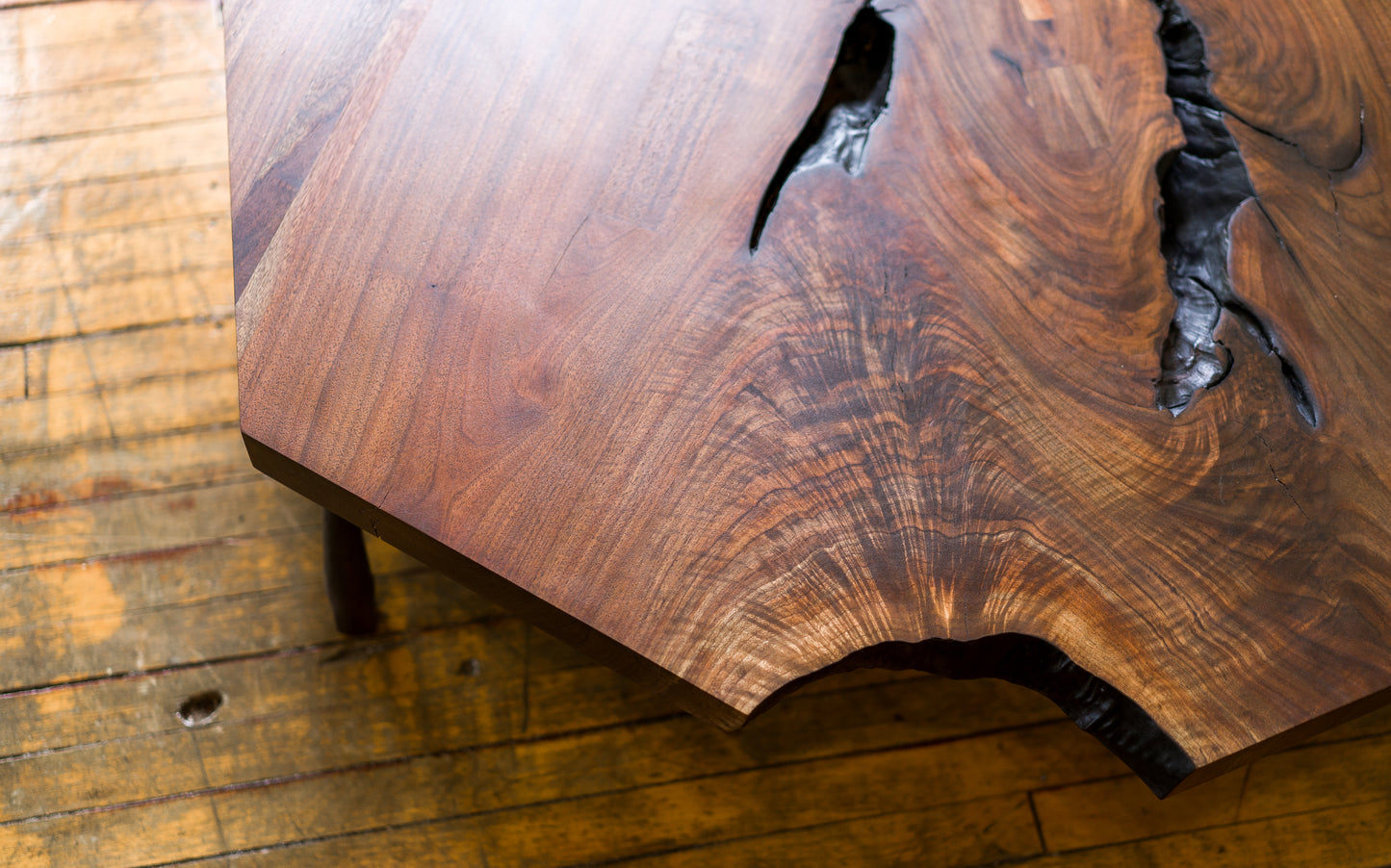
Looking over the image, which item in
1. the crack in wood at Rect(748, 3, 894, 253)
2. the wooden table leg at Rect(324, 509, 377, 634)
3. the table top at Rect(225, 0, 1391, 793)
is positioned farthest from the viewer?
the wooden table leg at Rect(324, 509, 377, 634)

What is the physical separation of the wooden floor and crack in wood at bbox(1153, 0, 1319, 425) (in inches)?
21.9

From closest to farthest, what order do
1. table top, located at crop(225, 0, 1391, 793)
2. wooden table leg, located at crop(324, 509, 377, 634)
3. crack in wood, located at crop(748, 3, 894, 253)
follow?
table top, located at crop(225, 0, 1391, 793), crack in wood, located at crop(748, 3, 894, 253), wooden table leg, located at crop(324, 509, 377, 634)

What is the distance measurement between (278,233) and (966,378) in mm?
526

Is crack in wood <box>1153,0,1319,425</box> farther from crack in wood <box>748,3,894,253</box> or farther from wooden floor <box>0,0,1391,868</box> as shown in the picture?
wooden floor <box>0,0,1391,868</box>

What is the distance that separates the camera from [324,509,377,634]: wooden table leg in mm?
1069

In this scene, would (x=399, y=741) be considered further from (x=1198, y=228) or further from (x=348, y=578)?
(x=1198, y=228)

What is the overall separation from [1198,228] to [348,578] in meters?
0.92

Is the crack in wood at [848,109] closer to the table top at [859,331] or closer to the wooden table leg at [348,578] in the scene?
the table top at [859,331]

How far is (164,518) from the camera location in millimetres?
1229

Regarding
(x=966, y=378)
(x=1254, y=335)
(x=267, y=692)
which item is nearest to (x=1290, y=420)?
(x=1254, y=335)

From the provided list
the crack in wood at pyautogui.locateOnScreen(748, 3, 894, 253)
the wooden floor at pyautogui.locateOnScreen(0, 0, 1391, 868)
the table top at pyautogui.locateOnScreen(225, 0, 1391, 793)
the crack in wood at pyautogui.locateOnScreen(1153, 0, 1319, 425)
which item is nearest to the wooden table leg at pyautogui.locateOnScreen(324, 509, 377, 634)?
the wooden floor at pyautogui.locateOnScreen(0, 0, 1391, 868)

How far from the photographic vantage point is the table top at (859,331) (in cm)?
64

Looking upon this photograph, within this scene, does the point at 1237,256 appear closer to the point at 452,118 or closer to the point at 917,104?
the point at 917,104

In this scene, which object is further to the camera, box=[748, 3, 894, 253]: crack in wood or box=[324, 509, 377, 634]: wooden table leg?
box=[324, 509, 377, 634]: wooden table leg
